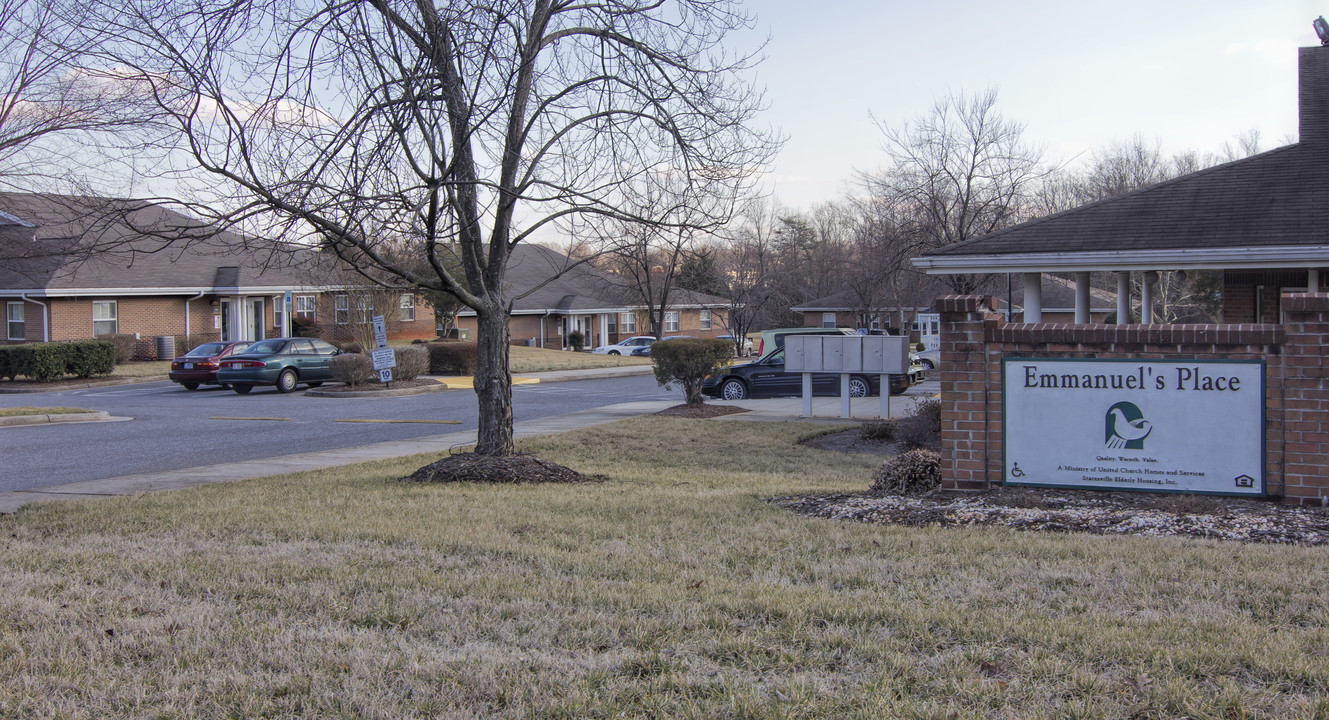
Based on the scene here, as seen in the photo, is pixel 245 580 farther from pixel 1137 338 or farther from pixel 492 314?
pixel 1137 338

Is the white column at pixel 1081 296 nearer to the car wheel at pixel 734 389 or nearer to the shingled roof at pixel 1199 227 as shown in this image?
the shingled roof at pixel 1199 227

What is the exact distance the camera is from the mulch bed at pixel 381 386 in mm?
25447

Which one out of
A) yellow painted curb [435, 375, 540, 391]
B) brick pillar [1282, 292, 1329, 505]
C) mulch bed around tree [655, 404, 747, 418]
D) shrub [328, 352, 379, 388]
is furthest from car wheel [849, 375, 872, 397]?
brick pillar [1282, 292, 1329, 505]

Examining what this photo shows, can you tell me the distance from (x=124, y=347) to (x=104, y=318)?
6.39 ft

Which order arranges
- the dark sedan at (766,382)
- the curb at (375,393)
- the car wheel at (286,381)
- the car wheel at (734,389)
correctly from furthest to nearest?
the car wheel at (286,381) < the curb at (375,393) < the car wheel at (734,389) < the dark sedan at (766,382)

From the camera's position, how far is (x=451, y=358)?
32281 millimetres

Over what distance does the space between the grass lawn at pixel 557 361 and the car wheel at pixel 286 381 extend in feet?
28.3

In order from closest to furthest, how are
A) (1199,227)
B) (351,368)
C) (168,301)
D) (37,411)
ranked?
(1199,227) < (37,411) < (351,368) < (168,301)

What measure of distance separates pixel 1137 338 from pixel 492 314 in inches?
240

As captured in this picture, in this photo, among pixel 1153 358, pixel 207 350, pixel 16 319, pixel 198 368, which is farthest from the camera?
pixel 16 319

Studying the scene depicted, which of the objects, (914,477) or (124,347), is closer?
(914,477)

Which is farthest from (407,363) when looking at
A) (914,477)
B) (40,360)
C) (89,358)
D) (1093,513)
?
(1093,513)

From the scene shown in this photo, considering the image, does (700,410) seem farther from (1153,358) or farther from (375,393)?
(1153,358)

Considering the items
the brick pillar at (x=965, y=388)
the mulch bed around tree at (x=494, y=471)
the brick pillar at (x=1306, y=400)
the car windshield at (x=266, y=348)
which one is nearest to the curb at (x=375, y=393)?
the car windshield at (x=266, y=348)
